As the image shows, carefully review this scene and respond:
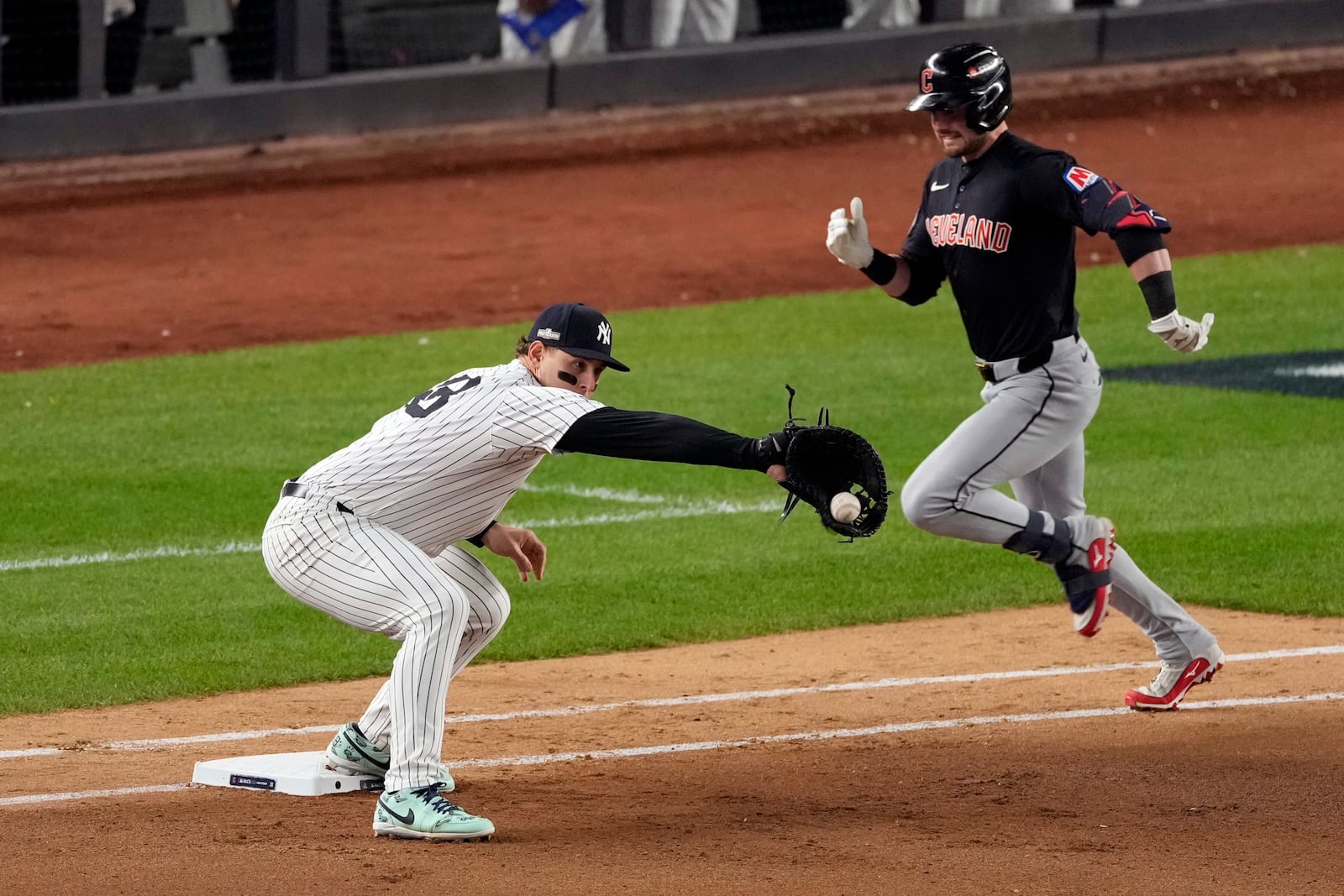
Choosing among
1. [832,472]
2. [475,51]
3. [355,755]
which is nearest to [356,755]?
[355,755]

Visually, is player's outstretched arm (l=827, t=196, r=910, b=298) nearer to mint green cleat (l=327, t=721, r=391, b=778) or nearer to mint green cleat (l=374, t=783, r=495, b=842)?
mint green cleat (l=327, t=721, r=391, b=778)

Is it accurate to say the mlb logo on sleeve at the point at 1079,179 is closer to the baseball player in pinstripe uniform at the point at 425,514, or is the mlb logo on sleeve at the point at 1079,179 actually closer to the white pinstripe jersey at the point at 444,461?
the baseball player in pinstripe uniform at the point at 425,514

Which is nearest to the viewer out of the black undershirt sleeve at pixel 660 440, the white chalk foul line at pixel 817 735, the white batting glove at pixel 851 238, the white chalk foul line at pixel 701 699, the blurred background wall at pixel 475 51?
the black undershirt sleeve at pixel 660 440

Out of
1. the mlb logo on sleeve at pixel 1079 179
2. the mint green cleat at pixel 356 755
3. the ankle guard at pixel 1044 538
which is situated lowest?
the mint green cleat at pixel 356 755

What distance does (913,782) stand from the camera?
596cm

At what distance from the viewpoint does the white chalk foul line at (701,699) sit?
258 inches

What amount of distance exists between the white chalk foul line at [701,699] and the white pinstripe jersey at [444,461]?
1.36 metres

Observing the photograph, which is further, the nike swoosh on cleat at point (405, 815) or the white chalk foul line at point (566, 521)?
the white chalk foul line at point (566, 521)

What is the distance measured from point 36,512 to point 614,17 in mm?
12870

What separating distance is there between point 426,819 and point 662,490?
5.37 meters

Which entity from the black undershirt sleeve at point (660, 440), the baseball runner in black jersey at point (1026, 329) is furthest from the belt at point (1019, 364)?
the black undershirt sleeve at point (660, 440)

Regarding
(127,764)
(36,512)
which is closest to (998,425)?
(127,764)

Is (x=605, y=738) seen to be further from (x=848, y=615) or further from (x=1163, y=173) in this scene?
(x=1163, y=173)

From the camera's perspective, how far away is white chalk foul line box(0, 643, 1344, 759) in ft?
21.5
